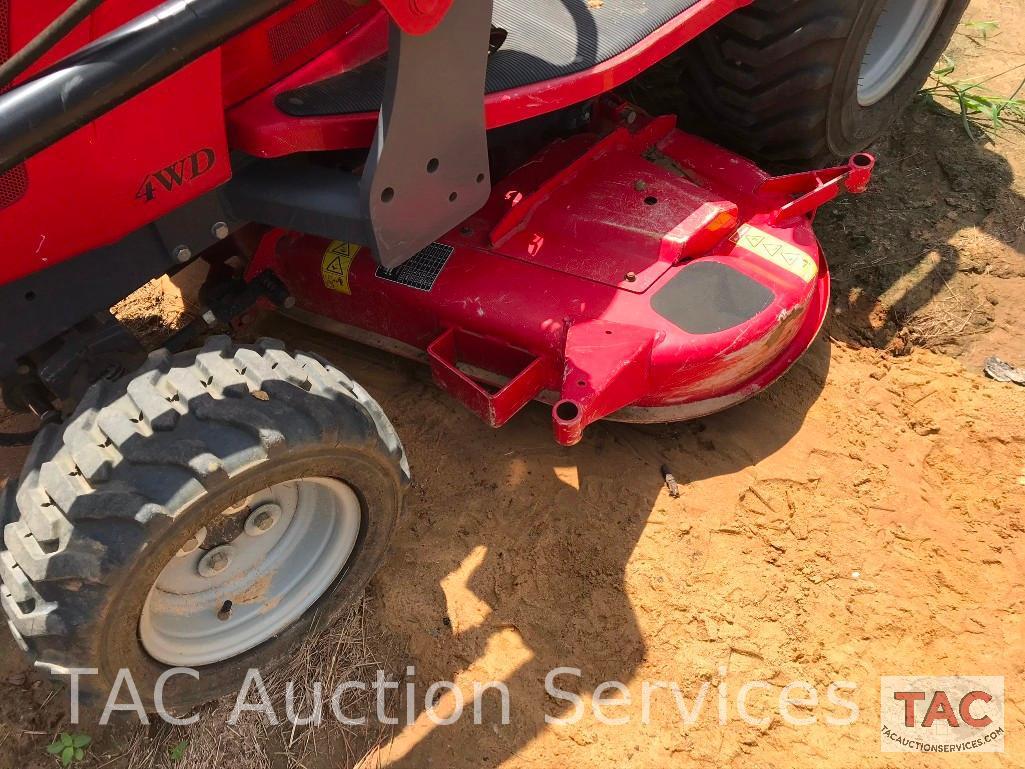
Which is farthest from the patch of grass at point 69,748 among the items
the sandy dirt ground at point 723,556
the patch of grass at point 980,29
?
the patch of grass at point 980,29

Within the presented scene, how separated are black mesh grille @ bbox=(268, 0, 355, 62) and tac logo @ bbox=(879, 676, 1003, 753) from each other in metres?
2.05

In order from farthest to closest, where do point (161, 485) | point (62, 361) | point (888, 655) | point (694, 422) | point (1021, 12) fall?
point (1021, 12) < point (694, 422) < point (888, 655) < point (62, 361) < point (161, 485)

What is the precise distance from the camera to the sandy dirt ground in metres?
1.97

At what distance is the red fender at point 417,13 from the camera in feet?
5.09

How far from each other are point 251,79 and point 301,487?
922mm

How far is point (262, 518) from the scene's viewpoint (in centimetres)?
191

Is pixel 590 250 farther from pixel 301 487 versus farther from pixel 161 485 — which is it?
pixel 161 485

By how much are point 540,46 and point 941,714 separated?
1.91 metres

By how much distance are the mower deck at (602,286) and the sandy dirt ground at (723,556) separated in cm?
20

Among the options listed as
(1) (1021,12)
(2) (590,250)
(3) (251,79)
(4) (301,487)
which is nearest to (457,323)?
(2) (590,250)

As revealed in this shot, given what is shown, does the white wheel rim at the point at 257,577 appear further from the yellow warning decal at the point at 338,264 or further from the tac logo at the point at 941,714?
the tac logo at the point at 941,714

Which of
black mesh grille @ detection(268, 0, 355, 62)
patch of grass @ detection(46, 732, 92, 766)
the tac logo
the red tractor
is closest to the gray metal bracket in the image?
the red tractor

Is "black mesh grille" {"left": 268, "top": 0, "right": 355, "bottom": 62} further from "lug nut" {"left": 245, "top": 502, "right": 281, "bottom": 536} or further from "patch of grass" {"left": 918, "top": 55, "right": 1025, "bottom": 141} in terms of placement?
"patch of grass" {"left": 918, "top": 55, "right": 1025, "bottom": 141}

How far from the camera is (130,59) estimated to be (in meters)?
1.27
